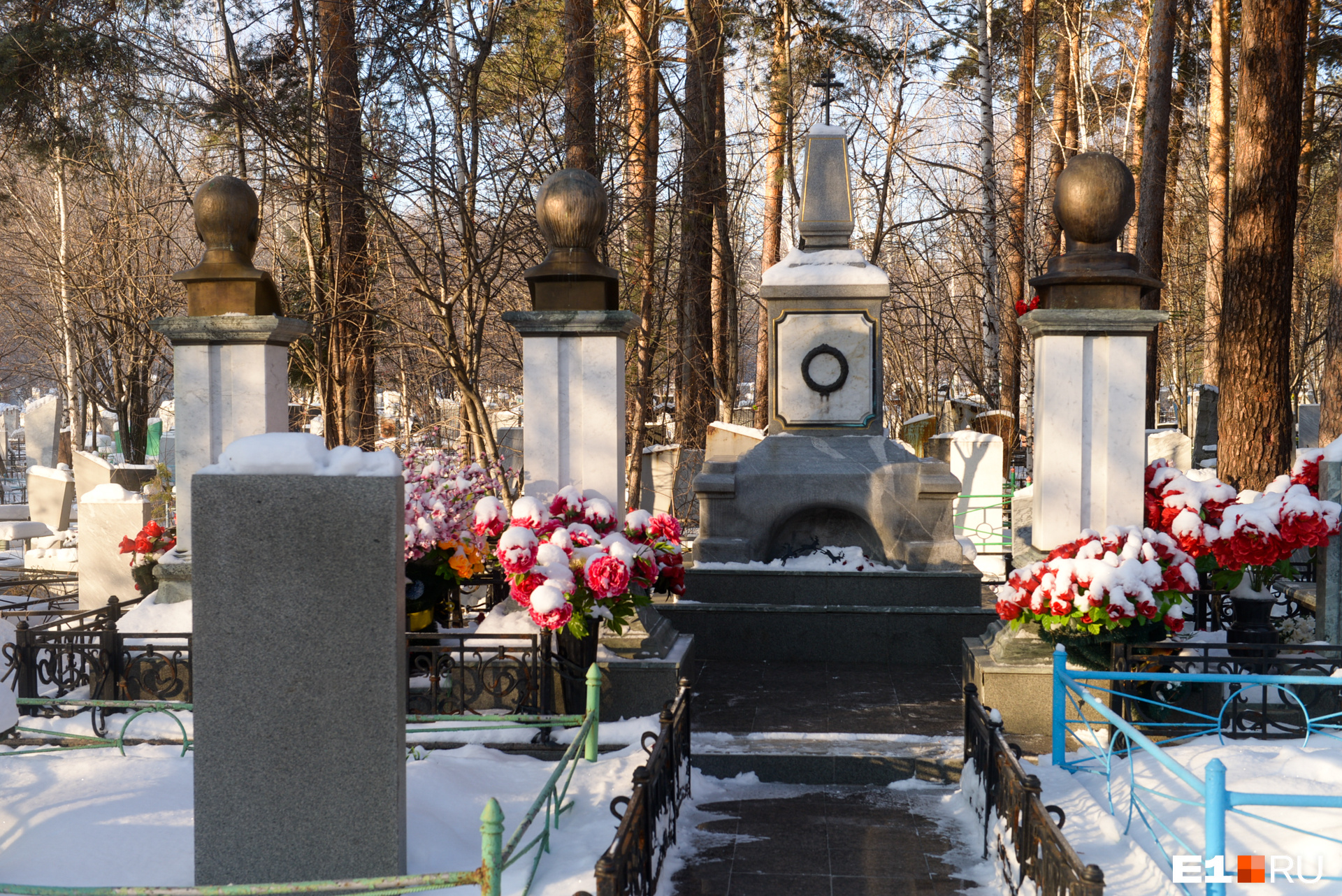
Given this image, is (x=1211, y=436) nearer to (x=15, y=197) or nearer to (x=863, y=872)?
(x=863, y=872)

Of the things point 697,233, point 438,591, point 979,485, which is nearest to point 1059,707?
point 438,591

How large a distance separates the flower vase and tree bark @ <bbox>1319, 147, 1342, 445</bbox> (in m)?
6.36

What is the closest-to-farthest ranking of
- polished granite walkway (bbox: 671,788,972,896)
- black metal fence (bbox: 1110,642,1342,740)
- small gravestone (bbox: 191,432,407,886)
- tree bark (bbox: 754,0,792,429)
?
small gravestone (bbox: 191,432,407,886)
polished granite walkway (bbox: 671,788,972,896)
black metal fence (bbox: 1110,642,1342,740)
tree bark (bbox: 754,0,792,429)

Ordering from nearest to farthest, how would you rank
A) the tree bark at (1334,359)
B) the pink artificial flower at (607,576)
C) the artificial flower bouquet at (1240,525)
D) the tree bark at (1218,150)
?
the pink artificial flower at (607,576) < the artificial flower bouquet at (1240,525) < the tree bark at (1334,359) < the tree bark at (1218,150)

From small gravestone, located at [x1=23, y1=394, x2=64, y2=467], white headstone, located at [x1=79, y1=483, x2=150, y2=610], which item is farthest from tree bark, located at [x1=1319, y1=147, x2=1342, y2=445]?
small gravestone, located at [x1=23, y1=394, x2=64, y2=467]

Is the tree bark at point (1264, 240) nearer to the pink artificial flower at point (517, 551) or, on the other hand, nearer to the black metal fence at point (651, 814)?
the black metal fence at point (651, 814)

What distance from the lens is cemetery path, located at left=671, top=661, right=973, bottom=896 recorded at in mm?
4641

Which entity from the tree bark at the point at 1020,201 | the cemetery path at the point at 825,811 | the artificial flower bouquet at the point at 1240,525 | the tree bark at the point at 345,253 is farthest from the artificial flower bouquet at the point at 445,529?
the tree bark at the point at 1020,201

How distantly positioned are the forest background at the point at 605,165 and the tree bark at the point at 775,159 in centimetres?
9

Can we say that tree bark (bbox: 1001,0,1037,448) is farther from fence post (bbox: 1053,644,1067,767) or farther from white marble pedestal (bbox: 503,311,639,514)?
fence post (bbox: 1053,644,1067,767)

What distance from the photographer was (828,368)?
33.1 feet

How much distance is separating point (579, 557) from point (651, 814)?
2203mm

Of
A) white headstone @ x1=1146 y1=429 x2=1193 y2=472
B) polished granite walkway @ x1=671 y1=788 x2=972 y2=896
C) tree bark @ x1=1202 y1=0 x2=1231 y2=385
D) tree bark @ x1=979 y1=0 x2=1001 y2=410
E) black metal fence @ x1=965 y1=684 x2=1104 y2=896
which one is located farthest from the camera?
tree bark @ x1=1202 y1=0 x2=1231 y2=385

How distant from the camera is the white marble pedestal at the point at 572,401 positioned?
6.97 metres
